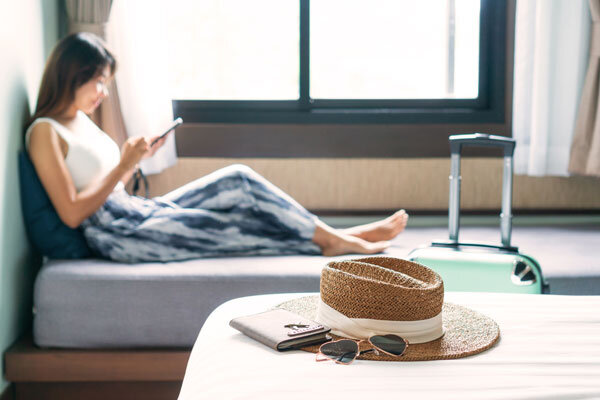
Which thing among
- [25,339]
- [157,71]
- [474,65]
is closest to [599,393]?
[25,339]

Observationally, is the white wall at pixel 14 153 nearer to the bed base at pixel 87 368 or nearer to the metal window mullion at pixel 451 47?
the bed base at pixel 87 368

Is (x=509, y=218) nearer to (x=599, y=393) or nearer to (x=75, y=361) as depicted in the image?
(x=599, y=393)

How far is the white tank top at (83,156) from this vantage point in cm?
211

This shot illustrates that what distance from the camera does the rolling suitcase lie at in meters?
1.68

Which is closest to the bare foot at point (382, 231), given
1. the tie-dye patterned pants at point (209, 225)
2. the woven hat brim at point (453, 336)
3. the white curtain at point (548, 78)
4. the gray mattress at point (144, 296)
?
the tie-dye patterned pants at point (209, 225)

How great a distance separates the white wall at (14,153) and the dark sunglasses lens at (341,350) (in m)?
1.43

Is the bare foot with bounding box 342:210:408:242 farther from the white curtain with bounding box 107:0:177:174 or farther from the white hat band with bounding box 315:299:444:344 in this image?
the white hat band with bounding box 315:299:444:344

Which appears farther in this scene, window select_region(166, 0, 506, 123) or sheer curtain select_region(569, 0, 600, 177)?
window select_region(166, 0, 506, 123)

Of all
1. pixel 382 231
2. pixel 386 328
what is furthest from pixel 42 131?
pixel 386 328

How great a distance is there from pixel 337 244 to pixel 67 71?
1.06m

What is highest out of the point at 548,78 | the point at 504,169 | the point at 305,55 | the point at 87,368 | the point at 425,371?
the point at 305,55

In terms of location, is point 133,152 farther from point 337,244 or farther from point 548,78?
point 548,78

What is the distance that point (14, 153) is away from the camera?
2.05 metres

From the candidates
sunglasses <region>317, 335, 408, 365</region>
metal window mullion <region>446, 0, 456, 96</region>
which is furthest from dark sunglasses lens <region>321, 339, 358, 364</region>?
metal window mullion <region>446, 0, 456, 96</region>
